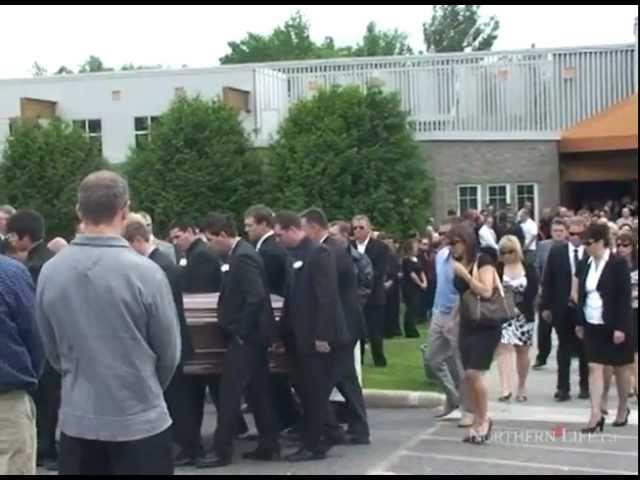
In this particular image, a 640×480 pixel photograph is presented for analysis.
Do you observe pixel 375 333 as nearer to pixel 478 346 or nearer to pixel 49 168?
pixel 478 346

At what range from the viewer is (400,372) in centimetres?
1355

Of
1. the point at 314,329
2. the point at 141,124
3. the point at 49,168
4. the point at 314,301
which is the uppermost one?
the point at 141,124

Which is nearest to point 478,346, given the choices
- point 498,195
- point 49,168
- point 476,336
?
point 476,336

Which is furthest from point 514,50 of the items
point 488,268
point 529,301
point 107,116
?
A: point 488,268

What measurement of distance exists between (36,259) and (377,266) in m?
6.86

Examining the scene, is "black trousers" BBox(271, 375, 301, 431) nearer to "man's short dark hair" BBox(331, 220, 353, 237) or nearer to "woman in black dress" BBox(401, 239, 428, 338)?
"man's short dark hair" BBox(331, 220, 353, 237)

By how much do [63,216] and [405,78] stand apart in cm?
1126

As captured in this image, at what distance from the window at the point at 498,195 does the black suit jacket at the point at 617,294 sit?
23987 millimetres

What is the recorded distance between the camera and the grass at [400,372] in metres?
12.4

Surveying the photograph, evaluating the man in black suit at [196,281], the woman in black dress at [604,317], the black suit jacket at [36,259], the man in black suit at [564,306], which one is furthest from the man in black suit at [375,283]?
the black suit jacket at [36,259]

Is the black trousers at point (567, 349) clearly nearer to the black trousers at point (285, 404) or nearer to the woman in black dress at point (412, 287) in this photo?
the black trousers at point (285, 404)

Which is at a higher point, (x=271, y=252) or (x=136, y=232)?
(x=136, y=232)

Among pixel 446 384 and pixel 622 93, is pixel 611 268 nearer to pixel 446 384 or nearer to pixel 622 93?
pixel 446 384

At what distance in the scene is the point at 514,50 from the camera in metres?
35.7
